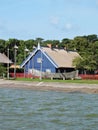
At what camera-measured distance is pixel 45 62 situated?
72.5 metres

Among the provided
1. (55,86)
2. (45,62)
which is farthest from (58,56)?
(55,86)

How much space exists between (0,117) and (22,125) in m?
2.78

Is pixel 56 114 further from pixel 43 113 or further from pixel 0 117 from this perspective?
pixel 0 117

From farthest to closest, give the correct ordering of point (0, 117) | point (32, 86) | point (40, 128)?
point (32, 86)
point (0, 117)
point (40, 128)

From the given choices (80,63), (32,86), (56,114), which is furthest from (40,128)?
(80,63)

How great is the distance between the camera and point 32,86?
50.5m

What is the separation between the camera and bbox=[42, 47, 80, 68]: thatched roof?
7315 cm

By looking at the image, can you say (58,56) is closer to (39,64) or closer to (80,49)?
(39,64)

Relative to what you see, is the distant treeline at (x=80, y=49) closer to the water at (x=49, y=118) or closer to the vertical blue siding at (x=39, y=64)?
the vertical blue siding at (x=39, y=64)

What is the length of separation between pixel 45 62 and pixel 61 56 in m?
4.83

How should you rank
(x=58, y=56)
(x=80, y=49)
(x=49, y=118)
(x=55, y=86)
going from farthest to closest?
(x=80, y=49) < (x=58, y=56) < (x=55, y=86) < (x=49, y=118)

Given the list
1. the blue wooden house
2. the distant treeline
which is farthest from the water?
the distant treeline

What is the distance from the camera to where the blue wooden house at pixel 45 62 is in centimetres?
7194

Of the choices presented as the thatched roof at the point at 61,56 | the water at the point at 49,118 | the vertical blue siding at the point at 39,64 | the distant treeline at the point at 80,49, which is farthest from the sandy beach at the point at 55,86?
the distant treeline at the point at 80,49
